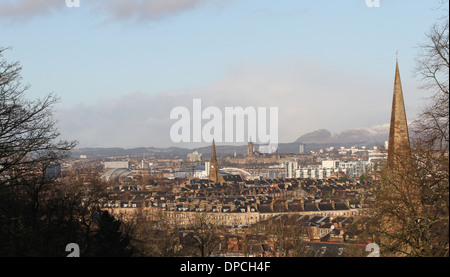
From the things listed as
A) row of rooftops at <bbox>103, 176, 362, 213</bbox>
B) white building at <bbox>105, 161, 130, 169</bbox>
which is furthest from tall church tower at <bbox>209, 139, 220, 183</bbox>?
white building at <bbox>105, 161, 130, 169</bbox>

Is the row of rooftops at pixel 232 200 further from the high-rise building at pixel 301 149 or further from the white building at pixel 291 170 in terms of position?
the high-rise building at pixel 301 149

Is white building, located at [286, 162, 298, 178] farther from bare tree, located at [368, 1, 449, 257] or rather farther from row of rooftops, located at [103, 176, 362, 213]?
bare tree, located at [368, 1, 449, 257]

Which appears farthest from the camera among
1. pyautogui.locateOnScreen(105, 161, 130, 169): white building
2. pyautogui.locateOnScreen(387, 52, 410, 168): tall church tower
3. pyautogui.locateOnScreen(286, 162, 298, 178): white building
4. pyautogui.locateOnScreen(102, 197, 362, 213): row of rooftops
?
pyautogui.locateOnScreen(286, 162, 298, 178): white building

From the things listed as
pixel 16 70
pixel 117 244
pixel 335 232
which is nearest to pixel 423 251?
pixel 117 244

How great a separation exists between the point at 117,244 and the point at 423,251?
6341mm

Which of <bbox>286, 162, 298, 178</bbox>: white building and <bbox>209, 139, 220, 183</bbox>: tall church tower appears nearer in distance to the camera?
<bbox>209, 139, 220, 183</bbox>: tall church tower

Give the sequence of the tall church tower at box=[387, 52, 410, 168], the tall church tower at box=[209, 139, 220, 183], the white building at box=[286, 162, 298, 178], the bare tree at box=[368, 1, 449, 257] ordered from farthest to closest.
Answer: the white building at box=[286, 162, 298, 178]
the tall church tower at box=[209, 139, 220, 183]
the tall church tower at box=[387, 52, 410, 168]
the bare tree at box=[368, 1, 449, 257]

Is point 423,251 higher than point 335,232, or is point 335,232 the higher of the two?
point 423,251

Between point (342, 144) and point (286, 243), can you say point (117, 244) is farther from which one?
point (342, 144)

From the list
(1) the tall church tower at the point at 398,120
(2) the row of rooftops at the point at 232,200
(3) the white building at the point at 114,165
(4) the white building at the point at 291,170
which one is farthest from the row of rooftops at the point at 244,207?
(4) the white building at the point at 291,170

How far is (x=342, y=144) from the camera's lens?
168625mm

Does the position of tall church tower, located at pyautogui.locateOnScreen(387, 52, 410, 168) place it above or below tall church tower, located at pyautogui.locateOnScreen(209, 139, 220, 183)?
above

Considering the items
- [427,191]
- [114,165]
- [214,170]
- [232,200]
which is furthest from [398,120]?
[114,165]

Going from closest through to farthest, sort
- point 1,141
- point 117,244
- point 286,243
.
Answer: point 1,141, point 117,244, point 286,243
